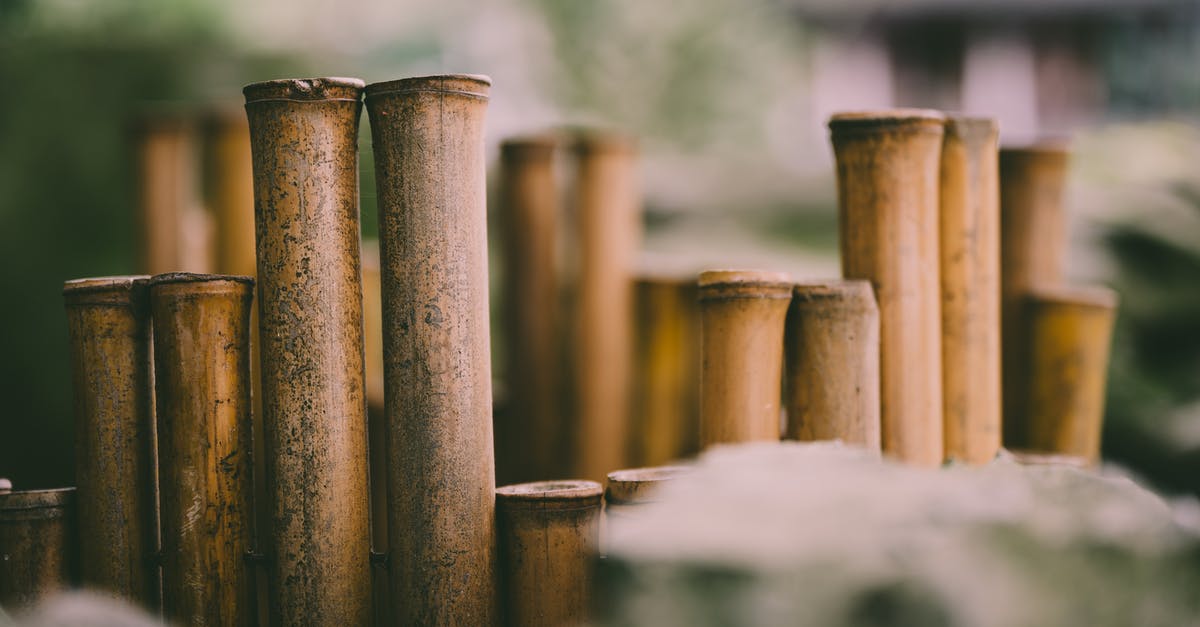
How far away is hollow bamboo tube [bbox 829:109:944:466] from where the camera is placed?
5.77 feet

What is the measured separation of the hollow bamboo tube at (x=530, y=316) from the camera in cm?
354

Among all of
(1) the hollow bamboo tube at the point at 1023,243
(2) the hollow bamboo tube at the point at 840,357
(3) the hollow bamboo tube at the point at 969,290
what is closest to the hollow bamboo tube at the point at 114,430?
(2) the hollow bamboo tube at the point at 840,357

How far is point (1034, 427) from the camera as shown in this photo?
8.04 feet

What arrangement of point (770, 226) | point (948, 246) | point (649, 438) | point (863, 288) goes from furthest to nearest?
point (770, 226) < point (649, 438) < point (948, 246) < point (863, 288)

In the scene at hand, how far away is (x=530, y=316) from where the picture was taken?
3.61 m

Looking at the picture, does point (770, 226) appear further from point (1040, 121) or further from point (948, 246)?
point (1040, 121)

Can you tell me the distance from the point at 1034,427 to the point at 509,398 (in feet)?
6.16

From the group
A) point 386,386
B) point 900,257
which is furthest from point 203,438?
point 900,257

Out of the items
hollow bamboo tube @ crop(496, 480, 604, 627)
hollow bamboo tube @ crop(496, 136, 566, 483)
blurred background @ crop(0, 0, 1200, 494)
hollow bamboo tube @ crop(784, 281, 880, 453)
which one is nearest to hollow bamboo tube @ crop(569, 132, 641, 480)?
hollow bamboo tube @ crop(496, 136, 566, 483)

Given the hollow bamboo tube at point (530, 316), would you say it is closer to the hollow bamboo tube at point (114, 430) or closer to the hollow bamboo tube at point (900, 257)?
the hollow bamboo tube at point (900, 257)

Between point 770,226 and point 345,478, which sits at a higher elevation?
point 770,226

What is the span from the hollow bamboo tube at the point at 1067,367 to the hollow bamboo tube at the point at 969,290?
58 cm

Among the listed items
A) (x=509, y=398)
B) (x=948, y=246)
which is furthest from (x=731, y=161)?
(x=948, y=246)

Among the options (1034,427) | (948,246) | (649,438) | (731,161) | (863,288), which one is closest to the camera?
(863,288)
